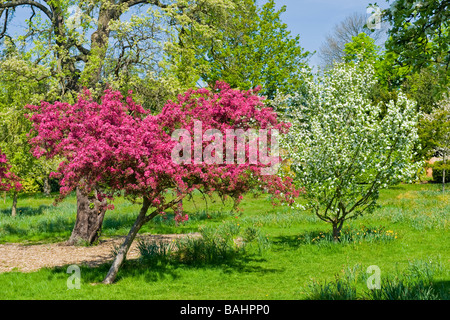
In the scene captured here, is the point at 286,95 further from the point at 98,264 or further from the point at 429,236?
the point at 98,264

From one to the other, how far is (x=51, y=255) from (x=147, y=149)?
Answer: 21.2 ft

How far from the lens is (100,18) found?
17406 millimetres

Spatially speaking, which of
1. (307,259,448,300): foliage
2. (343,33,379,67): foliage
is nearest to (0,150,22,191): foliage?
(307,259,448,300): foliage

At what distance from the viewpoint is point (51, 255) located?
13234 millimetres

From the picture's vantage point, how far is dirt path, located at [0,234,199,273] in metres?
12.1

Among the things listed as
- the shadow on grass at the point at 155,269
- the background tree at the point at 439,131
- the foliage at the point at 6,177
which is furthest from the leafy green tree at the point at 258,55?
the shadow on grass at the point at 155,269

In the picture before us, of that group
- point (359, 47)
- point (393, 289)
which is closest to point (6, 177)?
point (393, 289)

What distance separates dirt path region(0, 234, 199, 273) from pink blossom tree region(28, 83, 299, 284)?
294 cm

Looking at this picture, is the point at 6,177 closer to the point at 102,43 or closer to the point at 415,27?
the point at 102,43

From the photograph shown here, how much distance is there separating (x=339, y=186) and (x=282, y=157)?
6.36 feet

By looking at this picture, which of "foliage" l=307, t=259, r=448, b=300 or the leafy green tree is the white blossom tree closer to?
"foliage" l=307, t=259, r=448, b=300

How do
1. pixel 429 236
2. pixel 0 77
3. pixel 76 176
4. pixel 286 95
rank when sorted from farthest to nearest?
A: 1. pixel 286 95
2. pixel 0 77
3. pixel 429 236
4. pixel 76 176
